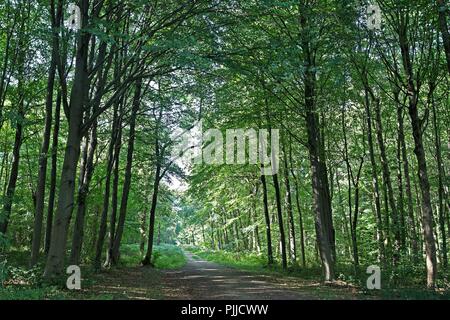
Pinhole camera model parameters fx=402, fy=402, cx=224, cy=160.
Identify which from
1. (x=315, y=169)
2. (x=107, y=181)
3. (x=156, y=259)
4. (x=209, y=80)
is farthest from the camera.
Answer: (x=156, y=259)

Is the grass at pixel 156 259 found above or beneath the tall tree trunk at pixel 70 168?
beneath

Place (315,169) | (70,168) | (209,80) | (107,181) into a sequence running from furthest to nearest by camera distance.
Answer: (107,181) < (209,80) < (315,169) < (70,168)

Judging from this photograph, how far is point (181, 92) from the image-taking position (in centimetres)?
1766

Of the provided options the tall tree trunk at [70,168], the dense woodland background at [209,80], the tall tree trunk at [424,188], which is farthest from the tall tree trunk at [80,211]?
the tall tree trunk at [424,188]

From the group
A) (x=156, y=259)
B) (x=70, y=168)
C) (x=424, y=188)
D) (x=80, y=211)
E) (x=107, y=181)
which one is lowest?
(x=156, y=259)

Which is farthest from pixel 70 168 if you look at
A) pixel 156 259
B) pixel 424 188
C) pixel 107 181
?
pixel 156 259

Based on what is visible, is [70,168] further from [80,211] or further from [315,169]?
[315,169]

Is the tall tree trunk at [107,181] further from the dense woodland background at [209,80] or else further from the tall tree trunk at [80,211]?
the tall tree trunk at [80,211]

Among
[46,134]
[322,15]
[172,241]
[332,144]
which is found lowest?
[172,241]

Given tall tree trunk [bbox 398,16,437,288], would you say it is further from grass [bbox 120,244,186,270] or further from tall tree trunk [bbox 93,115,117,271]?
grass [bbox 120,244,186,270]
